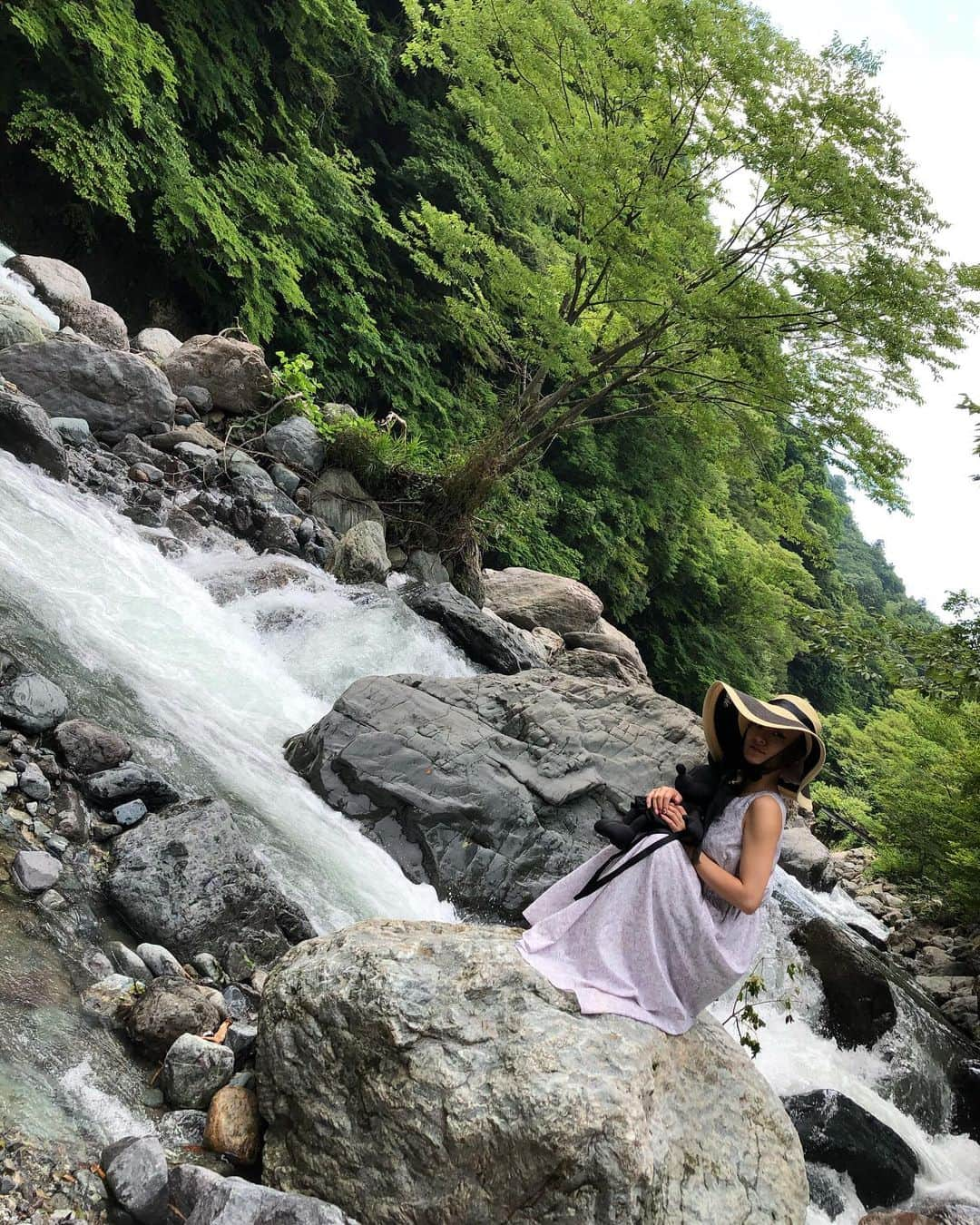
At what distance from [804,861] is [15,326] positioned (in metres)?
10.5

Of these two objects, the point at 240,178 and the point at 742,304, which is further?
the point at 240,178

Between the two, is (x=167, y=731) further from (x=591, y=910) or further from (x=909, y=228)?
(x=909, y=228)

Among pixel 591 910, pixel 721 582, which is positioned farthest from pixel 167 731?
pixel 721 582

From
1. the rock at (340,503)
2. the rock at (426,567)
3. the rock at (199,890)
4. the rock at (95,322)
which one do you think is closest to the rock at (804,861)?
the rock at (426,567)

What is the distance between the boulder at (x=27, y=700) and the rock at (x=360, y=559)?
519 centimetres

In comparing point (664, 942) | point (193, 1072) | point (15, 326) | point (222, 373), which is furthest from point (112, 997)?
point (222, 373)

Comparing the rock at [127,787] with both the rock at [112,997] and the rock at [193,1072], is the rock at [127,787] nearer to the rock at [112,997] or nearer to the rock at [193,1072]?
the rock at [112,997]

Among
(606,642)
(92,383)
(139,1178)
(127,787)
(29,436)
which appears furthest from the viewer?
(606,642)

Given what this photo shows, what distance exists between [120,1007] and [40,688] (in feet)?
5.30

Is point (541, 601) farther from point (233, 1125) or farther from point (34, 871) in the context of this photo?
point (233, 1125)

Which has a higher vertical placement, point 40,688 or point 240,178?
point 240,178

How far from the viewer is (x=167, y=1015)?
2.49 metres

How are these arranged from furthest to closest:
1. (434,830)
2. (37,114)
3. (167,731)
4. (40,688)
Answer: (37,114)
(434,830)
(167,731)
(40,688)

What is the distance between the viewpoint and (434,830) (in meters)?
5.36
